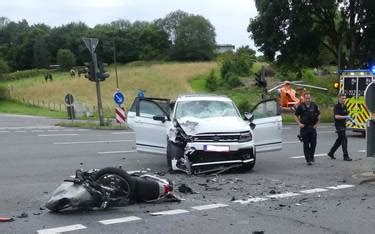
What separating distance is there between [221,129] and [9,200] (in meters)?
4.60

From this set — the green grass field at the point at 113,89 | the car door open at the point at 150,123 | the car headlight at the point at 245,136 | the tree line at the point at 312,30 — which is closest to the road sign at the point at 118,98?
the tree line at the point at 312,30

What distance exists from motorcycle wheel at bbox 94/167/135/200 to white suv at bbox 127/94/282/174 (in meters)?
3.54

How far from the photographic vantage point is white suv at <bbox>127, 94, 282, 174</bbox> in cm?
1214

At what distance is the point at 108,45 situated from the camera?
4968 inches

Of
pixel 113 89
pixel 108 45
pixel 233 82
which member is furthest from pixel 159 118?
pixel 108 45

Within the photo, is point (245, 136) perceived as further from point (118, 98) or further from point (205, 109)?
point (118, 98)

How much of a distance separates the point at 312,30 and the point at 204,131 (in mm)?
27685

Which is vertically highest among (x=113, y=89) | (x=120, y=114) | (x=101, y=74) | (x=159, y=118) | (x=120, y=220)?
(x=101, y=74)

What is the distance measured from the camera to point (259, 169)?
13.3 metres

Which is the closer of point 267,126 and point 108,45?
point 267,126

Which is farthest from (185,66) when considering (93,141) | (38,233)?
(38,233)

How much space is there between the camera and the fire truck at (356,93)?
75.1 ft

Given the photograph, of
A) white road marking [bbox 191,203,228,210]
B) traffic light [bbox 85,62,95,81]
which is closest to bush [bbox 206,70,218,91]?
traffic light [bbox 85,62,95,81]

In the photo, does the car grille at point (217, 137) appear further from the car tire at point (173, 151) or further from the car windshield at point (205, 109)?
the car windshield at point (205, 109)
